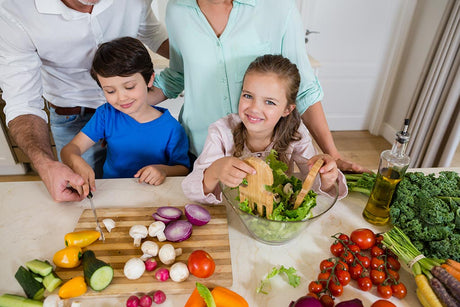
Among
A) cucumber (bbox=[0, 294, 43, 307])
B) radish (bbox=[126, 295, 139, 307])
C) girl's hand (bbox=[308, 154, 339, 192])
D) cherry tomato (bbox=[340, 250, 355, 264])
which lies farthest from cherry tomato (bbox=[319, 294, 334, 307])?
cucumber (bbox=[0, 294, 43, 307])

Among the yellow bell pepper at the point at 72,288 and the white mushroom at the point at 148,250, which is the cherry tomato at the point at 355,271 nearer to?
the white mushroom at the point at 148,250

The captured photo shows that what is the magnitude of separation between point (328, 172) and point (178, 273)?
21.1 inches

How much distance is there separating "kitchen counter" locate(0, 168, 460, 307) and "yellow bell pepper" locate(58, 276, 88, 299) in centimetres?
3

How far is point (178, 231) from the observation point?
38.3 inches

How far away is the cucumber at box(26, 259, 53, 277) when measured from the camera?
2.77 ft

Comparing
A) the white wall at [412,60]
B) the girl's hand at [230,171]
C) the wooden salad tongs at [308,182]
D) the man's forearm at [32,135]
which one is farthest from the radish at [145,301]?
the white wall at [412,60]

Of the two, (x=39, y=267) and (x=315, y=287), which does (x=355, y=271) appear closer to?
(x=315, y=287)

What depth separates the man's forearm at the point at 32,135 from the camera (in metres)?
1.25

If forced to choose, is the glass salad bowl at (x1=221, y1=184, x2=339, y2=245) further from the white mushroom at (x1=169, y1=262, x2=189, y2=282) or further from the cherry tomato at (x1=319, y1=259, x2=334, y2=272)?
the white mushroom at (x1=169, y1=262, x2=189, y2=282)

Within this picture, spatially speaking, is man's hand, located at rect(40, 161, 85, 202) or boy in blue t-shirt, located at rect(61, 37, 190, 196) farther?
boy in blue t-shirt, located at rect(61, 37, 190, 196)

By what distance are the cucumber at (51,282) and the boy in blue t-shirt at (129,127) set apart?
17.4 inches

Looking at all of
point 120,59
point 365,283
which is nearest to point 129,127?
point 120,59

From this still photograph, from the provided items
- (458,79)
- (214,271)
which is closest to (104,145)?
(214,271)

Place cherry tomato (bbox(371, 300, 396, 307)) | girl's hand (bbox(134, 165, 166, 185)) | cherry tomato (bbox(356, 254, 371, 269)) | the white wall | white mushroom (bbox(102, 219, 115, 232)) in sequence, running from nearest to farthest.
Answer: cherry tomato (bbox(371, 300, 396, 307))
cherry tomato (bbox(356, 254, 371, 269))
white mushroom (bbox(102, 219, 115, 232))
girl's hand (bbox(134, 165, 166, 185))
the white wall
